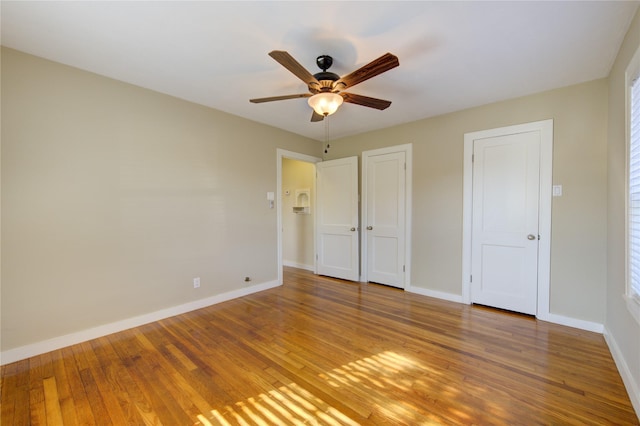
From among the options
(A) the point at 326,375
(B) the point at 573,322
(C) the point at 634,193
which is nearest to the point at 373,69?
(C) the point at 634,193

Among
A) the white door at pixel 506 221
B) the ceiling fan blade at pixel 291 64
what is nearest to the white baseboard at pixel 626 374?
the white door at pixel 506 221

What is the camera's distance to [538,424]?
1.52 m

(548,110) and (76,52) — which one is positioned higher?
(76,52)

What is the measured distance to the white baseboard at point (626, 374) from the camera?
1.62 m

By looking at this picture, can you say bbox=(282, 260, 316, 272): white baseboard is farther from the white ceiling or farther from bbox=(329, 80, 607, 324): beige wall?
the white ceiling

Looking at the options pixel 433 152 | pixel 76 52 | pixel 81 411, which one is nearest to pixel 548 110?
pixel 433 152

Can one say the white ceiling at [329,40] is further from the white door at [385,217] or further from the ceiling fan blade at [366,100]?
the white door at [385,217]

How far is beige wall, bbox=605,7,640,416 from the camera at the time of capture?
69.3 inches

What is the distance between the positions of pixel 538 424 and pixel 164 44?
3.65m

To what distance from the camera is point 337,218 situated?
4.68m

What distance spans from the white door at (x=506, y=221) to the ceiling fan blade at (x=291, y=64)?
2446mm

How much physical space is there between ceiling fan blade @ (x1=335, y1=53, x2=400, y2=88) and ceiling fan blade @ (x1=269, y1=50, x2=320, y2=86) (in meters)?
0.23

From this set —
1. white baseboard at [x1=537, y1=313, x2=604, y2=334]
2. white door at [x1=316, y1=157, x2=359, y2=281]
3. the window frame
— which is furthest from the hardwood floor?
white door at [x1=316, y1=157, x2=359, y2=281]

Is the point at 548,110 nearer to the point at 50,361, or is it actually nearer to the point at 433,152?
the point at 433,152
